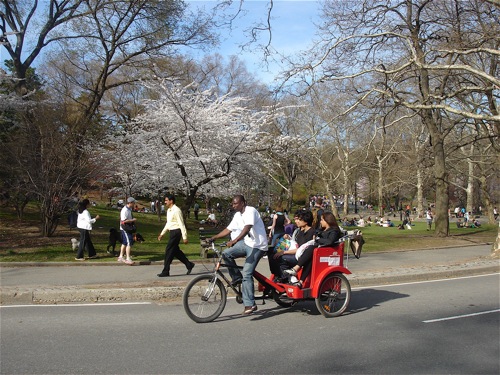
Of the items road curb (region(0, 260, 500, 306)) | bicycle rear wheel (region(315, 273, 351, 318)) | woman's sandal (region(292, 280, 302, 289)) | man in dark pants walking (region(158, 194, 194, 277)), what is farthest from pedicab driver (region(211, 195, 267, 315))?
man in dark pants walking (region(158, 194, 194, 277))

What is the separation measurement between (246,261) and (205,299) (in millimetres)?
Result: 827

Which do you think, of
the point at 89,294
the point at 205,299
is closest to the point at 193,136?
the point at 89,294

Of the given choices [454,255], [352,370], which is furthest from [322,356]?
[454,255]

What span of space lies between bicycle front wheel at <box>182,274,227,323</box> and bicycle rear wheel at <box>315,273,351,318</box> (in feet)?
4.96

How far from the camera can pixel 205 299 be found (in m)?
6.79

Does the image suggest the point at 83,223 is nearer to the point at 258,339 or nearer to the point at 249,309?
the point at 249,309

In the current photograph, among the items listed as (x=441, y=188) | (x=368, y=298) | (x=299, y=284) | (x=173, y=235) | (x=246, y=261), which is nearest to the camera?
(x=246, y=261)

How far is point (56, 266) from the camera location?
11.5 metres

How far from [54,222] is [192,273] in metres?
7.46

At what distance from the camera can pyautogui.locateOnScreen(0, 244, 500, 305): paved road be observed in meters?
8.41

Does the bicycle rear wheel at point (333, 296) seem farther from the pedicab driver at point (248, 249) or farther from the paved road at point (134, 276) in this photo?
the paved road at point (134, 276)

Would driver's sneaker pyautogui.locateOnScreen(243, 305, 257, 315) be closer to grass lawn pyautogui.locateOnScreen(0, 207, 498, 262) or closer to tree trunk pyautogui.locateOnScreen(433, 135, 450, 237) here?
grass lawn pyautogui.locateOnScreen(0, 207, 498, 262)

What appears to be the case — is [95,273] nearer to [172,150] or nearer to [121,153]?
[172,150]

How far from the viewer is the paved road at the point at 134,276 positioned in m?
8.41
